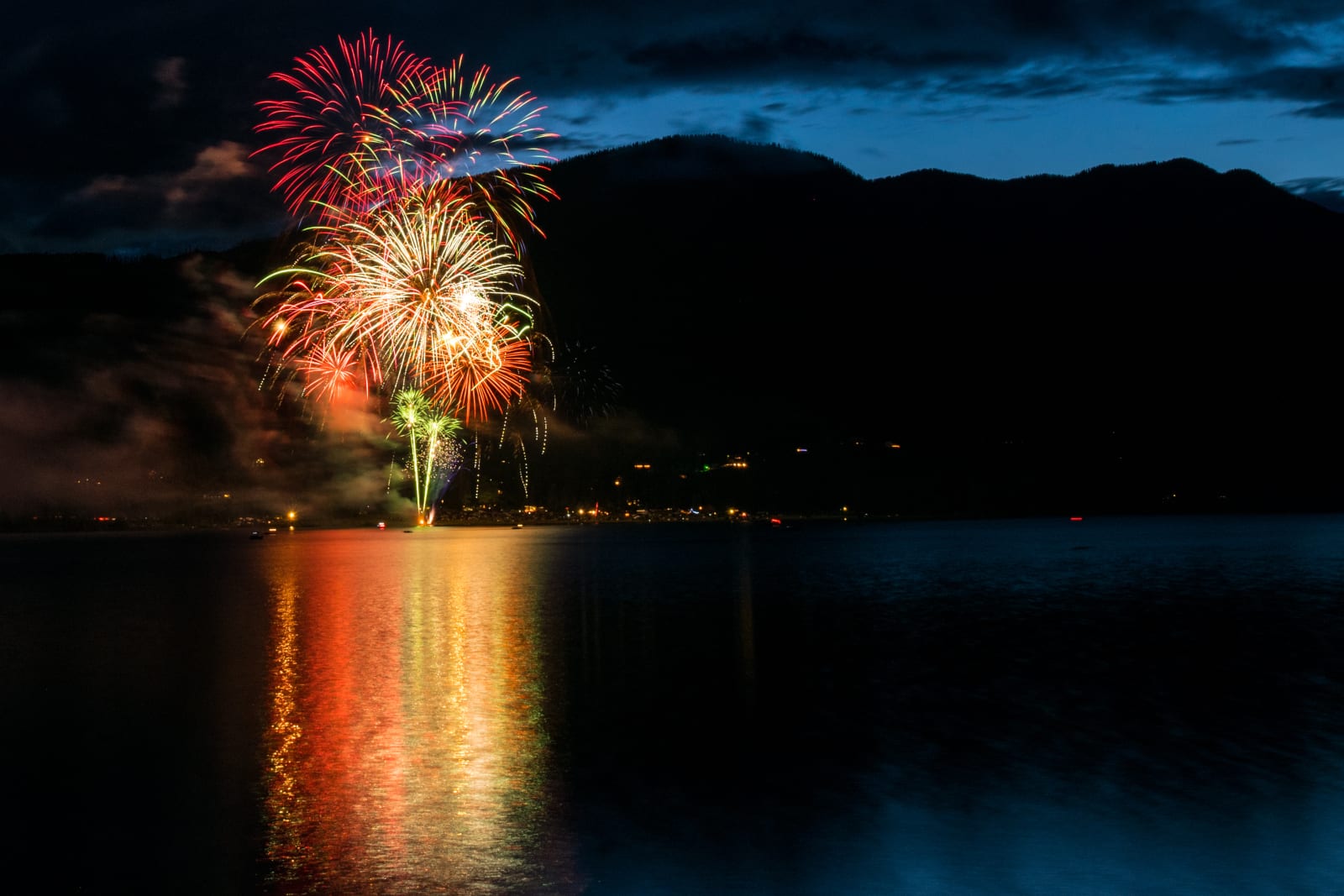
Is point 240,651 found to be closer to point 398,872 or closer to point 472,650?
point 472,650

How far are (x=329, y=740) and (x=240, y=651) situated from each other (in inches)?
502

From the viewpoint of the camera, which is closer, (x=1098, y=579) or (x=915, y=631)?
(x=915, y=631)

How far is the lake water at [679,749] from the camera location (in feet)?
35.9

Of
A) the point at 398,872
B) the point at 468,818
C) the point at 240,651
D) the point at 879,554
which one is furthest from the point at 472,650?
the point at 879,554

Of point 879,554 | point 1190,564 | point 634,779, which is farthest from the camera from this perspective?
point 879,554

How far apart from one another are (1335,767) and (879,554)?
2829 inches

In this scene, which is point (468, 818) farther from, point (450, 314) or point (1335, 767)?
point (450, 314)

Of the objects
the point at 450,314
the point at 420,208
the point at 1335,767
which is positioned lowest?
the point at 1335,767

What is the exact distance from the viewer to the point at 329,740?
17.1m

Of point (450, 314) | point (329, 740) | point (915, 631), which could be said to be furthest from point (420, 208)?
point (329, 740)

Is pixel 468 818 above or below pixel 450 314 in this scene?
below

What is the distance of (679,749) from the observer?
16703mm

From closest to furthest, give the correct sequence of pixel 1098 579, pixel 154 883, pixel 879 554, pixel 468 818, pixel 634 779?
pixel 154 883 → pixel 468 818 → pixel 634 779 → pixel 1098 579 → pixel 879 554

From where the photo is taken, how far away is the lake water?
1094 cm
